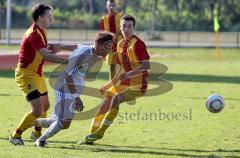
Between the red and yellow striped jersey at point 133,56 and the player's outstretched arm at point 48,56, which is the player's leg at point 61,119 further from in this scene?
the red and yellow striped jersey at point 133,56

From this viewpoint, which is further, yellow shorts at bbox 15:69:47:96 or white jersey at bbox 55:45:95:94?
yellow shorts at bbox 15:69:47:96

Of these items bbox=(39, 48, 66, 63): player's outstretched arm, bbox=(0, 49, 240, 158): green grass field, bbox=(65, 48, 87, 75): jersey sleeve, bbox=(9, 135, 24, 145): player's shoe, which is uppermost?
bbox=(39, 48, 66, 63): player's outstretched arm

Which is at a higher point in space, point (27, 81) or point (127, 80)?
point (27, 81)

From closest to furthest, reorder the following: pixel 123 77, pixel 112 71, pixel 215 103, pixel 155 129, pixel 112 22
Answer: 1. pixel 123 77
2. pixel 215 103
3. pixel 155 129
4. pixel 112 71
5. pixel 112 22

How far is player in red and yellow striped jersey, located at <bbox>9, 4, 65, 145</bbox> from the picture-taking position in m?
9.33

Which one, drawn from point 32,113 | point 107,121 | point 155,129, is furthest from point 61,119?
point 155,129

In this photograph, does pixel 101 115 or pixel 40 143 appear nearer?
pixel 40 143

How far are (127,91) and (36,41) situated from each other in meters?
1.84

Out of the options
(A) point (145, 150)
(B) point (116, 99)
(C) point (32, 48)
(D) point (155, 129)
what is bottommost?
(D) point (155, 129)

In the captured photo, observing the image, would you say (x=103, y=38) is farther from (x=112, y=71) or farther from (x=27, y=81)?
(x=112, y=71)

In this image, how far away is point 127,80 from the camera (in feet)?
34.3

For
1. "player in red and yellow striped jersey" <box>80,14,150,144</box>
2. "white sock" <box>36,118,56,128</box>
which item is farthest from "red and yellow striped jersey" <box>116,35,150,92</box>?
"white sock" <box>36,118,56,128</box>

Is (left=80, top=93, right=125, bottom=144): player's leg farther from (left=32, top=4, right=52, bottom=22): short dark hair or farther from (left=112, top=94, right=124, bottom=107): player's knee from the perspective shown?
(left=32, top=4, right=52, bottom=22): short dark hair

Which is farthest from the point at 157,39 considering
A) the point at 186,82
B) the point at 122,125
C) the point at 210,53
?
the point at 122,125
